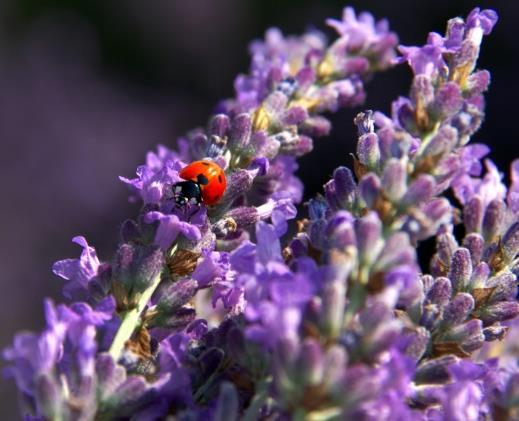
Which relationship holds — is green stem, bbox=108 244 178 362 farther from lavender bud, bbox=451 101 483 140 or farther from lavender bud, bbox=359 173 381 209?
lavender bud, bbox=451 101 483 140

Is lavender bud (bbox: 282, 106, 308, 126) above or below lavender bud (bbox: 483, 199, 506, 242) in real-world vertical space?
above

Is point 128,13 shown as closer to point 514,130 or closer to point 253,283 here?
point 514,130

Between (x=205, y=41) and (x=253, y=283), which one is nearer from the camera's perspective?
(x=253, y=283)

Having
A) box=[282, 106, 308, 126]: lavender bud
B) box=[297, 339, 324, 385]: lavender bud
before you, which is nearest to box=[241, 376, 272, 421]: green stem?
box=[297, 339, 324, 385]: lavender bud

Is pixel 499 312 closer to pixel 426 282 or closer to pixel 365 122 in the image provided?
pixel 426 282

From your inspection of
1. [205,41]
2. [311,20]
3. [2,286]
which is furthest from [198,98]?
[2,286]

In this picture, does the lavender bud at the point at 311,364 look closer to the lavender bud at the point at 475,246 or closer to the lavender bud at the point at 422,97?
the lavender bud at the point at 422,97
